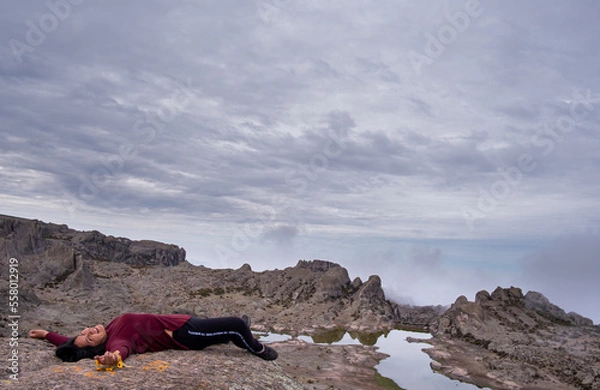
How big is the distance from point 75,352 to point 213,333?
3438 millimetres

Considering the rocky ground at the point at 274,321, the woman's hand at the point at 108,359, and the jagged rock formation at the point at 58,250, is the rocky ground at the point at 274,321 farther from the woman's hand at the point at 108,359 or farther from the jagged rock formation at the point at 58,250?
the jagged rock formation at the point at 58,250

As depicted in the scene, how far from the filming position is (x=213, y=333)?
37.0ft

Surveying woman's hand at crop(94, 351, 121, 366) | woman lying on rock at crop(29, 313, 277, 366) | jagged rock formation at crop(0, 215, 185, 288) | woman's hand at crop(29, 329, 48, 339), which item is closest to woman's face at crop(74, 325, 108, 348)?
woman lying on rock at crop(29, 313, 277, 366)

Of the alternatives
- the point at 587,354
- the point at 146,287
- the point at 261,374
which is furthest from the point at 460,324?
the point at 261,374

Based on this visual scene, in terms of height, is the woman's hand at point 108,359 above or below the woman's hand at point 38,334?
above

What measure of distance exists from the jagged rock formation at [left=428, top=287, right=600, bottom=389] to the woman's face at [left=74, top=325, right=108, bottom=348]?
54.3 m

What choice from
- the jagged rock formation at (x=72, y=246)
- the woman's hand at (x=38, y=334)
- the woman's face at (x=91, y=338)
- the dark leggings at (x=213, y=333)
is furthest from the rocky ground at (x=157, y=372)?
the jagged rock formation at (x=72, y=246)

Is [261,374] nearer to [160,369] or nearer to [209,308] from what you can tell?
[160,369]

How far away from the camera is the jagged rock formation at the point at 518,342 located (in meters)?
54.5

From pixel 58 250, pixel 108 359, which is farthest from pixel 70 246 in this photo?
pixel 108 359

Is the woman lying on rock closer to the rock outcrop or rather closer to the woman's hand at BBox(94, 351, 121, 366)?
the woman's hand at BBox(94, 351, 121, 366)

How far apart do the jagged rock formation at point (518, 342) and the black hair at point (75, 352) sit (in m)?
54.3

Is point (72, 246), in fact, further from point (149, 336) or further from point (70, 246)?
point (149, 336)

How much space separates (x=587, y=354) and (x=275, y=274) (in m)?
83.5
